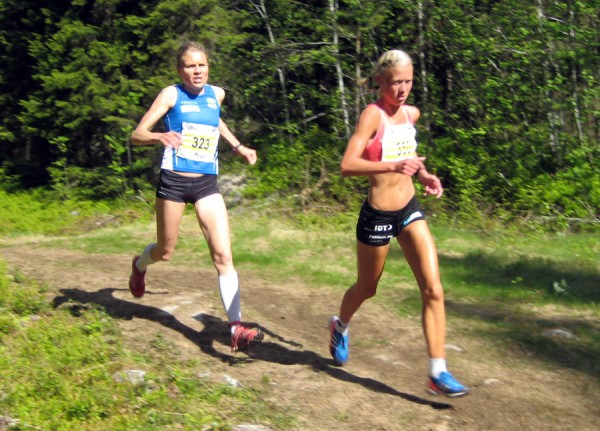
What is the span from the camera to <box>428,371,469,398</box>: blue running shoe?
5027 mm

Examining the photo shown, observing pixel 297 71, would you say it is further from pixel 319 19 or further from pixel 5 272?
pixel 5 272

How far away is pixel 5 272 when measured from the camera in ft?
25.1

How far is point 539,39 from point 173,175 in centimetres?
699

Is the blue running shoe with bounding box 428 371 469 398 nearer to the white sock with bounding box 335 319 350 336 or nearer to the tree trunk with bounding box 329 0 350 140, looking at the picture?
the white sock with bounding box 335 319 350 336

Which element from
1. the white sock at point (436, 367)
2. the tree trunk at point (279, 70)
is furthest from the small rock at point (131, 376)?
the tree trunk at point (279, 70)

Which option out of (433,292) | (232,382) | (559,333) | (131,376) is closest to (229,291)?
(232,382)

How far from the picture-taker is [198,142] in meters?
5.93

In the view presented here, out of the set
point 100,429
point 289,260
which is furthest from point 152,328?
point 289,260

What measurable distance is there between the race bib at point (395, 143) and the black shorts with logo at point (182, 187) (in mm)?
1436

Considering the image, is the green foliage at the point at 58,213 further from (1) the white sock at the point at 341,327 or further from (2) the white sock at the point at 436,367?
(2) the white sock at the point at 436,367

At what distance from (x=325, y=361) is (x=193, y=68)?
2.24m

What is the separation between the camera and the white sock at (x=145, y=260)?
21.5ft

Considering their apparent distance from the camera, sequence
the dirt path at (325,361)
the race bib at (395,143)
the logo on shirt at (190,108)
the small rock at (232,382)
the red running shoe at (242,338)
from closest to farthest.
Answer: the dirt path at (325,361) → the race bib at (395,143) → the small rock at (232,382) → the logo on shirt at (190,108) → the red running shoe at (242,338)

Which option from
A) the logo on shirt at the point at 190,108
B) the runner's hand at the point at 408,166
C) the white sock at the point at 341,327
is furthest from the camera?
the logo on shirt at the point at 190,108
